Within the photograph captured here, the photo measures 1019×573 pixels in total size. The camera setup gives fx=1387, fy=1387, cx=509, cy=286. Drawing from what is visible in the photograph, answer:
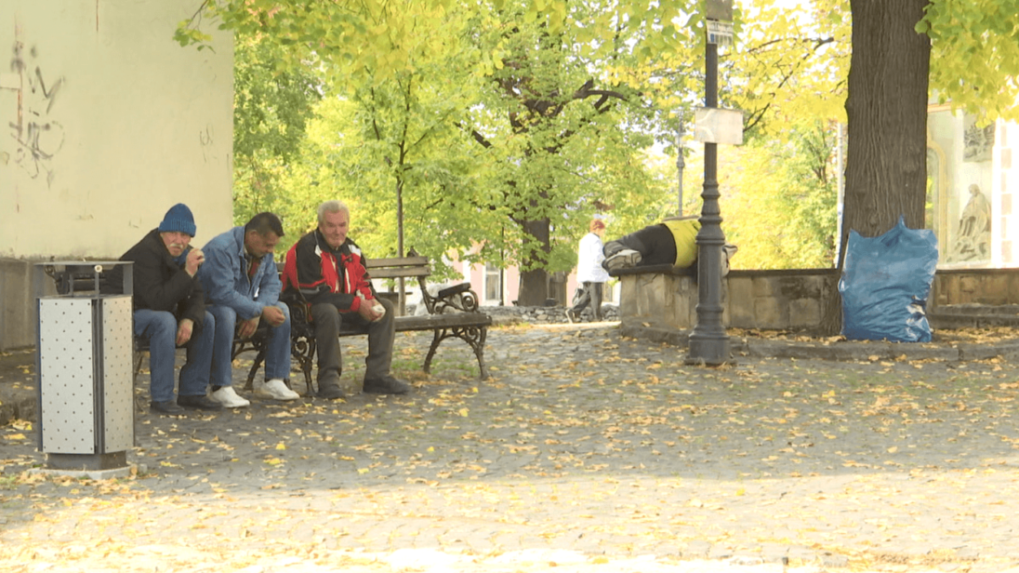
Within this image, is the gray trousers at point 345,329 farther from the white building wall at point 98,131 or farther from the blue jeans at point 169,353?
the white building wall at point 98,131

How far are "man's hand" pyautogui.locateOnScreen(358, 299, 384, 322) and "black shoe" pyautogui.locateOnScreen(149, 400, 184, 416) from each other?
67.5 inches

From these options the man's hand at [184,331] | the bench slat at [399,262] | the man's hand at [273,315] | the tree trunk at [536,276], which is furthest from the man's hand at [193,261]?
the tree trunk at [536,276]

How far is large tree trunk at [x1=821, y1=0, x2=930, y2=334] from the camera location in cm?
1435

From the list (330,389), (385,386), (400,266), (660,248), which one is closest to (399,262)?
(400,266)

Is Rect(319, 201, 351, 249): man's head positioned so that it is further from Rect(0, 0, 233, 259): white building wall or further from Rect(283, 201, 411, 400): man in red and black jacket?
Rect(0, 0, 233, 259): white building wall

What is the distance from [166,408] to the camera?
29.9 feet

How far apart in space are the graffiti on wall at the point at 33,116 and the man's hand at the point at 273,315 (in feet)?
14.0

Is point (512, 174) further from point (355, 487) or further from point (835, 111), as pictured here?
point (355, 487)

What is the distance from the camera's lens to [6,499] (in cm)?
620

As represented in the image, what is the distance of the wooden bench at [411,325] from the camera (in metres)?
10.3

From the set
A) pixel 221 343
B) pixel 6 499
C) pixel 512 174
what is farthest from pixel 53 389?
pixel 512 174

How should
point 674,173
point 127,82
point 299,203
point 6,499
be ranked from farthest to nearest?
point 674,173
point 299,203
point 127,82
point 6,499

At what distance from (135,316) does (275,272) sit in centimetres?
132

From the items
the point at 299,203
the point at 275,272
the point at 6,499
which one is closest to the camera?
the point at 6,499
